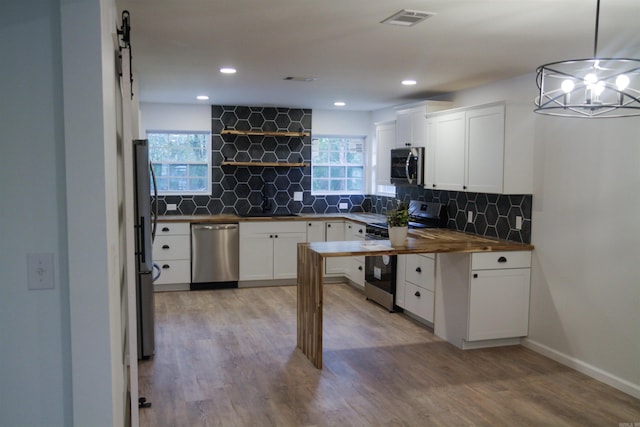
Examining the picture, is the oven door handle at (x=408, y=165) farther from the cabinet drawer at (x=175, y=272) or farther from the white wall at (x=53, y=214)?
the white wall at (x=53, y=214)

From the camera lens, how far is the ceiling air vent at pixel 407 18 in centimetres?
281

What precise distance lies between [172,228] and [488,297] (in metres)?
3.83

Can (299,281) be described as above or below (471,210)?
below

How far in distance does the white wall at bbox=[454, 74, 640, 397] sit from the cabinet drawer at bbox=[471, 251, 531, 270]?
0.10 meters

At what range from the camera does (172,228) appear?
641 centimetres

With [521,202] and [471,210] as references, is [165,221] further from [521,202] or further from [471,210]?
[521,202]

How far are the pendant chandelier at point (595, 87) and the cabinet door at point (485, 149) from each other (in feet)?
1.58

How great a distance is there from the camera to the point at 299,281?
452 centimetres

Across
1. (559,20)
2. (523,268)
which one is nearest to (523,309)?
(523,268)

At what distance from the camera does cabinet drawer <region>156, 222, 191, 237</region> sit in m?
6.38

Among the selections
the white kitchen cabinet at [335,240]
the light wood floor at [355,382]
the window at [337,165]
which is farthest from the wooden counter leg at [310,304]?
the window at [337,165]

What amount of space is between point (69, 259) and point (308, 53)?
2.56 meters

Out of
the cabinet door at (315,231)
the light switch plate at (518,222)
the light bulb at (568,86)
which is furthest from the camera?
the cabinet door at (315,231)

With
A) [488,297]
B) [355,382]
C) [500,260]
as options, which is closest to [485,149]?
[500,260]
